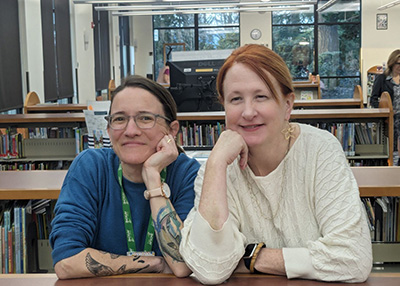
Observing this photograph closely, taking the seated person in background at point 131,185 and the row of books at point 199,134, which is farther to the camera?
the row of books at point 199,134

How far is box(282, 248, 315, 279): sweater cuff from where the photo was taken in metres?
1.42

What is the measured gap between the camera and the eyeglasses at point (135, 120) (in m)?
1.73

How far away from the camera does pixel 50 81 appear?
8758mm

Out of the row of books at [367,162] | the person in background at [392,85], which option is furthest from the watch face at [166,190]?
the person in background at [392,85]

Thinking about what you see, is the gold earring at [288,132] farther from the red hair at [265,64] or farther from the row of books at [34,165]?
the row of books at [34,165]

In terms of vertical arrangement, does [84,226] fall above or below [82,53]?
below

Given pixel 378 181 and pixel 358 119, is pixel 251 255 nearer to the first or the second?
pixel 378 181

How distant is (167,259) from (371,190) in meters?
1.06

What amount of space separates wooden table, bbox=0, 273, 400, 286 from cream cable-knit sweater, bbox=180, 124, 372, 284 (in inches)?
1.0

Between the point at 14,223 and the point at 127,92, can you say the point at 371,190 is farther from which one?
the point at 14,223

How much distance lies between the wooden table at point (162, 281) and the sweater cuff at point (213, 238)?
0.26ft

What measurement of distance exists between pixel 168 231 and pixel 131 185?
23 cm

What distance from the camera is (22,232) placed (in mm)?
2455

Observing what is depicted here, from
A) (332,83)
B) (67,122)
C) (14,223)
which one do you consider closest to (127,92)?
(14,223)
